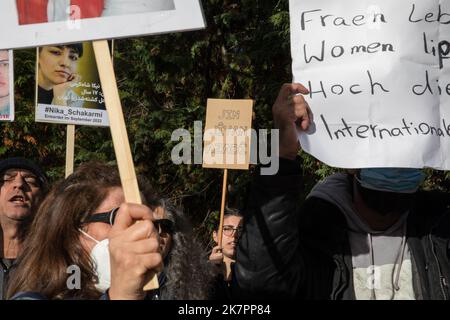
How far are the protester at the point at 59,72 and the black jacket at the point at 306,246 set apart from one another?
10.2 ft

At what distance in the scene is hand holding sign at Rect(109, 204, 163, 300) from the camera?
1643mm

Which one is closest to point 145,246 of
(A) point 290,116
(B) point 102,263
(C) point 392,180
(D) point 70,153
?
(B) point 102,263

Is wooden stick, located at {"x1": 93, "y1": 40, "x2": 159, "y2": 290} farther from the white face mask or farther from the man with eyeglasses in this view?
the man with eyeglasses

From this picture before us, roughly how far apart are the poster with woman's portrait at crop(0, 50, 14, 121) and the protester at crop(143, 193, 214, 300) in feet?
8.08

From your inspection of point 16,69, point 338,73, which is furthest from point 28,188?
point 16,69

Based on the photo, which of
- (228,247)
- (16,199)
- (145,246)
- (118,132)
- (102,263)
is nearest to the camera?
(145,246)

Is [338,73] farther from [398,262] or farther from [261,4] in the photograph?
[261,4]

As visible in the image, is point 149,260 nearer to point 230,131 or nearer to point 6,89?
point 230,131

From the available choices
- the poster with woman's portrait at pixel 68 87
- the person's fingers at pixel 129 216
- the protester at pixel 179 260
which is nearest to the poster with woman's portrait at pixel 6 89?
the poster with woman's portrait at pixel 68 87

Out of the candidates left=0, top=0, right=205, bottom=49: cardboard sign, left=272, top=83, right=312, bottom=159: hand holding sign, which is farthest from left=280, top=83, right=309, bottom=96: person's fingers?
left=0, top=0, right=205, bottom=49: cardboard sign

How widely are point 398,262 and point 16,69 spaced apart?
7971mm

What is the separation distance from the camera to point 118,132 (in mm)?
1817

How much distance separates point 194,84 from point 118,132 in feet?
21.6

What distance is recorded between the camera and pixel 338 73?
2.41m
